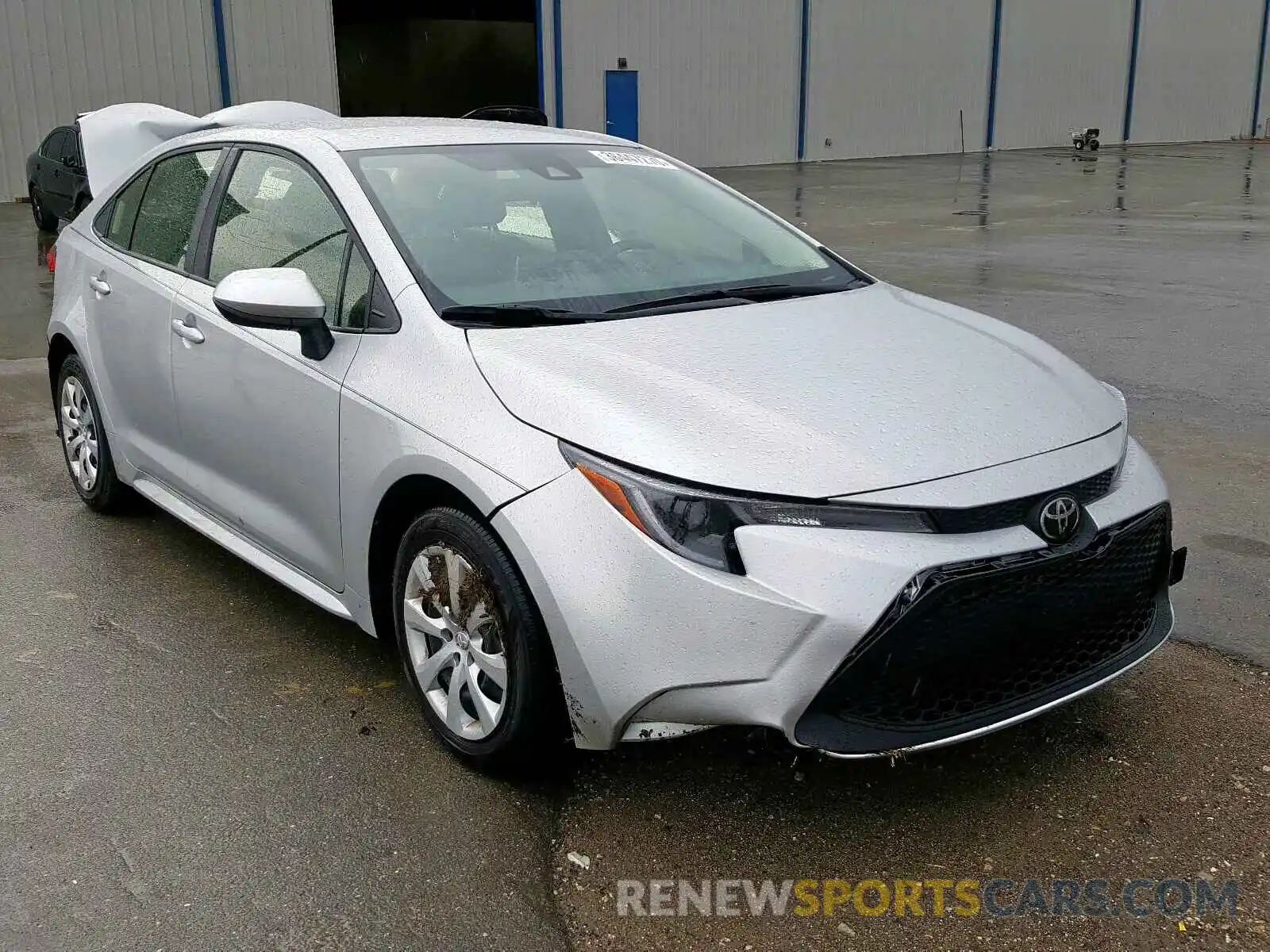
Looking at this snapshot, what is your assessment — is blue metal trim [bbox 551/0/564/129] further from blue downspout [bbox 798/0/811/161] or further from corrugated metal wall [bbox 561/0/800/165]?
blue downspout [bbox 798/0/811/161]

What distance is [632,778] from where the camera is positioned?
318 cm

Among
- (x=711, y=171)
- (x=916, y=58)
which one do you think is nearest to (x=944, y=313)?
(x=711, y=171)

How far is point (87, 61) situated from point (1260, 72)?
1516 inches

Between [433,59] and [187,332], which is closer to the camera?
[187,332]

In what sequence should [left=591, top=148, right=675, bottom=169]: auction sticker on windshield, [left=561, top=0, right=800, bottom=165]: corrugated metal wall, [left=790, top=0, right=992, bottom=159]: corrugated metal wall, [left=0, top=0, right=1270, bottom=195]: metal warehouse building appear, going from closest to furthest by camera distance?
1. [left=591, top=148, right=675, bottom=169]: auction sticker on windshield
2. [left=0, top=0, right=1270, bottom=195]: metal warehouse building
3. [left=561, top=0, right=800, bottom=165]: corrugated metal wall
4. [left=790, top=0, right=992, bottom=159]: corrugated metal wall

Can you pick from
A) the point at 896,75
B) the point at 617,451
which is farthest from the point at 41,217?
the point at 896,75

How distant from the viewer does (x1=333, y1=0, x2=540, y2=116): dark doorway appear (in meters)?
35.5

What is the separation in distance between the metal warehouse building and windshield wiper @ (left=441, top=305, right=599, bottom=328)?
2060 cm

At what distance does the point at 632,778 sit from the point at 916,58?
1326 inches

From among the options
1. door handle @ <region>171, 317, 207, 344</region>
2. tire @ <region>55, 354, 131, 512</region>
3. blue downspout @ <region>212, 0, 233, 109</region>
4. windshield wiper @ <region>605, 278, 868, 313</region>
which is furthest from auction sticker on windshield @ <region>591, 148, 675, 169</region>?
blue downspout @ <region>212, 0, 233, 109</region>

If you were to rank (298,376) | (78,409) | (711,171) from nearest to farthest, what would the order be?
(298,376) → (78,409) → (711,171)

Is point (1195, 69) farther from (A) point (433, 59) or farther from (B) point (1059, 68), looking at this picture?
(A) point (433, 59)

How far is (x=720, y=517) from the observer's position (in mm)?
2596

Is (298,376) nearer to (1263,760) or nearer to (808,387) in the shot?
(808,387)
